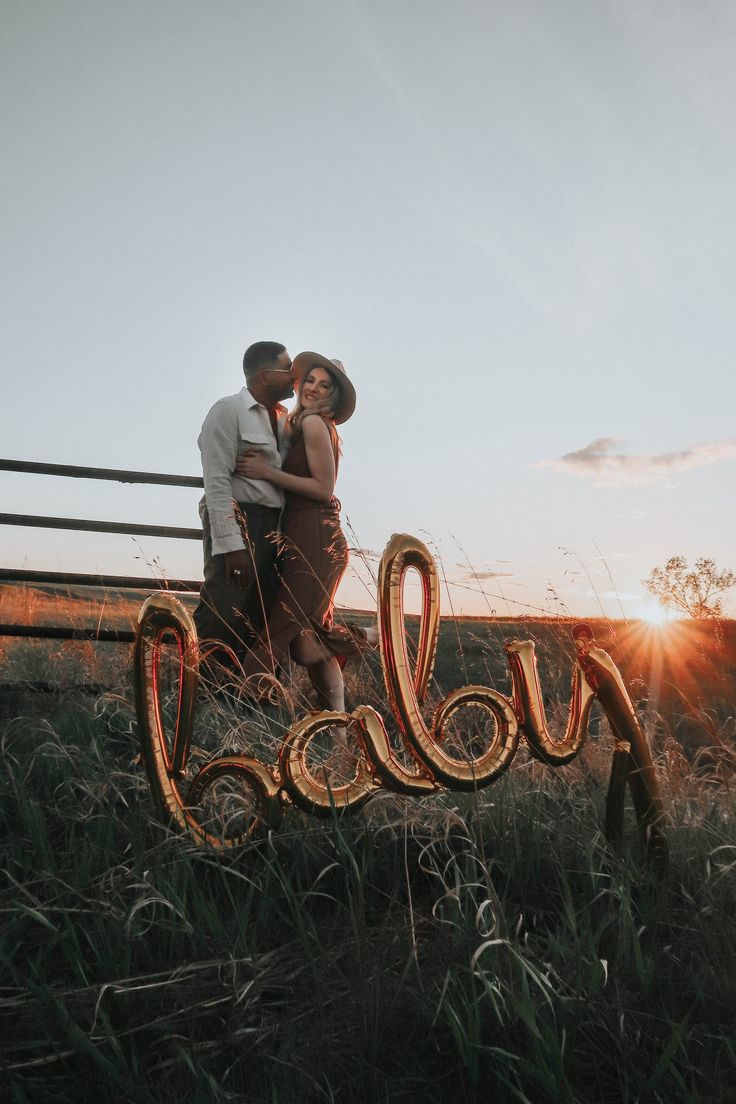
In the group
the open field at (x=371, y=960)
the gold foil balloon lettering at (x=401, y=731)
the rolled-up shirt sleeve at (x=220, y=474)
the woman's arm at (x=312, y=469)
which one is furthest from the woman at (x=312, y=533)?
the gold foil balloon lettering at (x=401, y=731)

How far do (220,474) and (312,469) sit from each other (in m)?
0.47

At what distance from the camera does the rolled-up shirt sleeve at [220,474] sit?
3.72m

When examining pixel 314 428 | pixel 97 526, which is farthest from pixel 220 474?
pixel 97 526

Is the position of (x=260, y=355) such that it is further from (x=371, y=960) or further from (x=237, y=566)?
(x=371, y=960)

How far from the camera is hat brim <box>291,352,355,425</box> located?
3758 millimetres

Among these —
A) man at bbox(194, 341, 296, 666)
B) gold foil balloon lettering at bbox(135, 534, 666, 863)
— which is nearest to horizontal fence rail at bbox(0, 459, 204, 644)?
man at bbox(194, 341, 296, 666)

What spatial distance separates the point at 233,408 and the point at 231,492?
0.43 m

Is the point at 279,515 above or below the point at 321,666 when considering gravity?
above

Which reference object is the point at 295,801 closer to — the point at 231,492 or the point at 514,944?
the point at 514,944

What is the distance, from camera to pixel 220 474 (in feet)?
12.3

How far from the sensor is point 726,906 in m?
1.92

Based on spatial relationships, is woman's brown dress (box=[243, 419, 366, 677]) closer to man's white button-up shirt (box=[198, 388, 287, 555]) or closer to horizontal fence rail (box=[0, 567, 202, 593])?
man's white button-up shirt (box=[198, 388, 287, 555])

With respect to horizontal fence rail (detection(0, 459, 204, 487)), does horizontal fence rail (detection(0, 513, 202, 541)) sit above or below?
below

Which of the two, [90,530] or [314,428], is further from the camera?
[90,530]
